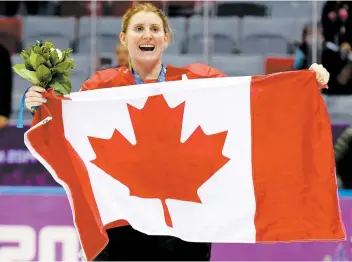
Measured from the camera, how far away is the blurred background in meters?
5.09

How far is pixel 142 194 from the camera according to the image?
8.84 feet

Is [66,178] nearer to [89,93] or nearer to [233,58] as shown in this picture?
[89,93]

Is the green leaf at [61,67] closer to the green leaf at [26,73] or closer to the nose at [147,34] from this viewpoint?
the green leaf at [26,73]

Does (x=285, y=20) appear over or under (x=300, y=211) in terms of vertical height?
over

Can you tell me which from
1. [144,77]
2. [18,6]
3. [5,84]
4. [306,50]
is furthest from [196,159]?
[18,6]

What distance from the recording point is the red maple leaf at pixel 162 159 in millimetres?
2676

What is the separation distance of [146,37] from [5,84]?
126 inches

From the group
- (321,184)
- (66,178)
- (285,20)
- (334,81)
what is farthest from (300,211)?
(285,20)

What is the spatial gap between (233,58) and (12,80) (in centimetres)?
165

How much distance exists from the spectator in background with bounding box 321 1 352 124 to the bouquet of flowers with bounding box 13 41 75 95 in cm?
341

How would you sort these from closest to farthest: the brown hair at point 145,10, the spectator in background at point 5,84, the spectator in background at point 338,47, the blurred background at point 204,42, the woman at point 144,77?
the woman at point 144,77
the brown hair at point 145,10
the blurred background at point 204,42
the spectator in background at point 5,84
the spectator in background at point 338,47

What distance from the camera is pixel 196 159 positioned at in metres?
2.69

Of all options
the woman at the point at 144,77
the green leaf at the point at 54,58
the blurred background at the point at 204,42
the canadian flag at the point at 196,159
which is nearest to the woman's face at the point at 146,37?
the woman at the point at 144,77

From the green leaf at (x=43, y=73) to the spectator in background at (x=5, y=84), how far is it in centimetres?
293
